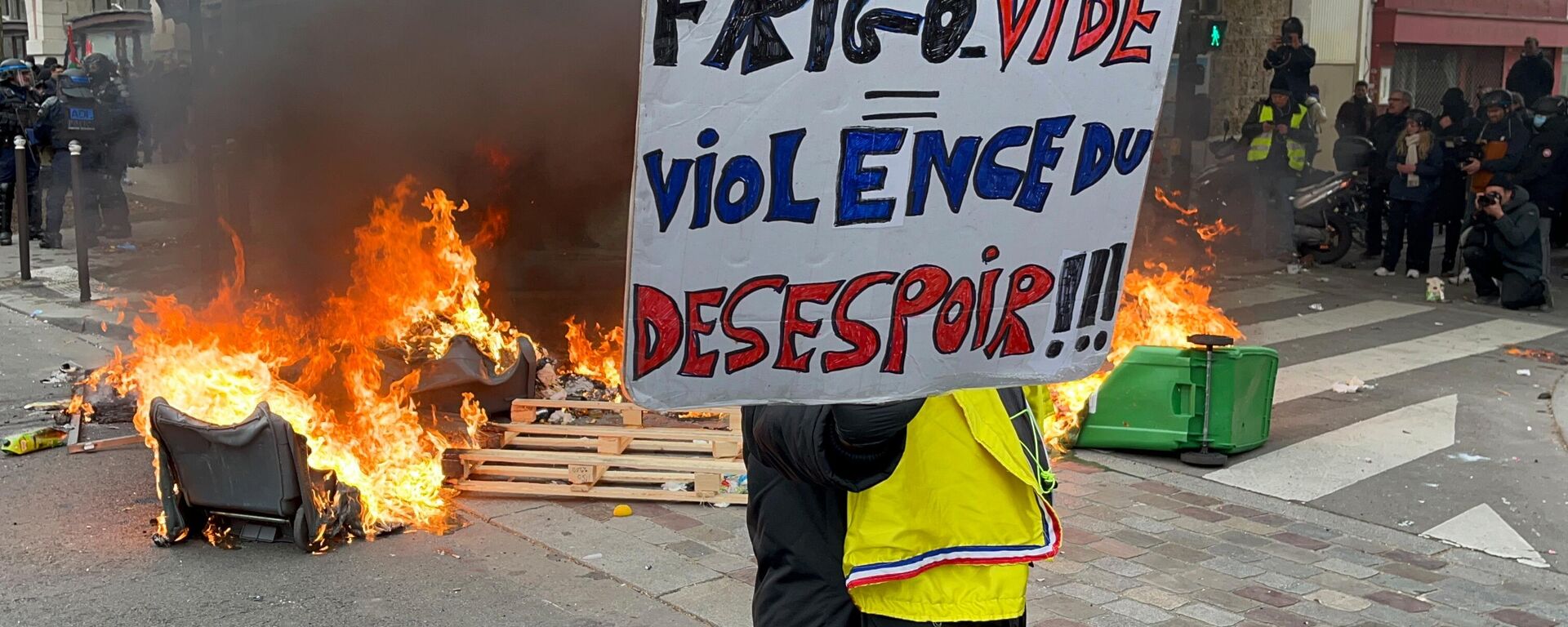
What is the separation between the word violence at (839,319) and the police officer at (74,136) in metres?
12.4

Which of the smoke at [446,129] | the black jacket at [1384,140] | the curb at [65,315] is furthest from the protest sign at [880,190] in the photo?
the black jacket at [1384,140]

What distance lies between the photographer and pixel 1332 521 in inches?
219

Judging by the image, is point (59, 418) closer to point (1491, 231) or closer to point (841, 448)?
point (841, 448)

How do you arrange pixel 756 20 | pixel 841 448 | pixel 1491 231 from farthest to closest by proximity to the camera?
pixel 1491 231
pixel 841 448
pixel 756 20

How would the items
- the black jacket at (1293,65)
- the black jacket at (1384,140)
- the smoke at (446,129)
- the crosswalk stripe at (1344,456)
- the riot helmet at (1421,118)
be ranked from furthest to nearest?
the black jacket at (1293,65)
the black jacket at (1384,140)
the riot helmet at (1421,118)
the smoke at (446,129)
the crosswalk stripe at (1344,456)

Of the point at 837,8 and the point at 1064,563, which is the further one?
the point at 1064,563

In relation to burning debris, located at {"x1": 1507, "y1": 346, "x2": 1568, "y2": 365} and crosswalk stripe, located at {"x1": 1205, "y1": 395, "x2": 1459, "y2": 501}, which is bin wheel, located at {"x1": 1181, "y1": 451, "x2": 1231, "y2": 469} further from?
burning debris, located at {"x1": 1507, "y1": 346, "x2": 1568, "y2": 365}

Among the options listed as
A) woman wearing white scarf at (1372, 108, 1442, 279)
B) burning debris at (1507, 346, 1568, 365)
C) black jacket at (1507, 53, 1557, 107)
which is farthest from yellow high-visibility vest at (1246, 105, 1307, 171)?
black jacket at (1507, 53, 1557, 107)

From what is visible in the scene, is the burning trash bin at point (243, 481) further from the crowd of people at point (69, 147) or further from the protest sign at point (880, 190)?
the crowd of people at point (69, 147)

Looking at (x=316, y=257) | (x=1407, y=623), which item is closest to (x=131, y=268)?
(x=316, y=257)

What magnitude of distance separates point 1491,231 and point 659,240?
10.2 m

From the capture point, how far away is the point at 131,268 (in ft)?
38.7

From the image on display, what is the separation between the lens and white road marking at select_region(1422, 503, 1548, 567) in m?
5.21

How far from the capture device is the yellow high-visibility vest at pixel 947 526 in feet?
7.36
